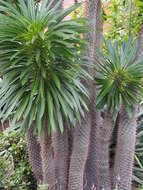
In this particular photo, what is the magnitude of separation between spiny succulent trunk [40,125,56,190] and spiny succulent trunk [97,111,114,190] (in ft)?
1.98

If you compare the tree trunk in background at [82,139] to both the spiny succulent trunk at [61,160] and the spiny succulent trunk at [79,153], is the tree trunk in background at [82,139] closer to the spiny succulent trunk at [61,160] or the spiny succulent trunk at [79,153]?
the spiny succulent trunk at [79,153]

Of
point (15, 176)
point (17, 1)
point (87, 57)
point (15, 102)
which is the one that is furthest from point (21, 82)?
point (15, 176)

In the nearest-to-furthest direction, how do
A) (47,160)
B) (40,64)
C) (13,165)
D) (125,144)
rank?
(40,64), (47,160), (125,144), (13,165)

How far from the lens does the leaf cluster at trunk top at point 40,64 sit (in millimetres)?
2568

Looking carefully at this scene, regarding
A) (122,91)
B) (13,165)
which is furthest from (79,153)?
(13,165)

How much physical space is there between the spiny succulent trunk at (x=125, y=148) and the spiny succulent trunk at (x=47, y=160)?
30.2 inches

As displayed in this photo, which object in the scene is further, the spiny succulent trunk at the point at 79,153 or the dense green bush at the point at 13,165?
the dense green bush at the point at 13,165

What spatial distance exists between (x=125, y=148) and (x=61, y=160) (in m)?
0.80

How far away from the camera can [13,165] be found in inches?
145

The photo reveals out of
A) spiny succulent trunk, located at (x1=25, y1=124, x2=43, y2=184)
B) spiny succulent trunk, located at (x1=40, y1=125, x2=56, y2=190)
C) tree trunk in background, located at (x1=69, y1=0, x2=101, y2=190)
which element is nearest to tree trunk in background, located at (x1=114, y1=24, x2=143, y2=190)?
tree trunk in background, located at (x1=69, y1=0, x2=101, y2=190)

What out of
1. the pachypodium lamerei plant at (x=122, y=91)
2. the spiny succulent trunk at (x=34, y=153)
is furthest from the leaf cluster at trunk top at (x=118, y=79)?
the spiny succulent trunk at (x=34, y=153)

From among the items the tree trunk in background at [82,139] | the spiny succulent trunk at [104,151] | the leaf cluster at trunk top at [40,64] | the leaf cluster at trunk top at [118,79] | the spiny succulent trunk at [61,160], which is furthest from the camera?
the spiny succulent trunk at [61,160]

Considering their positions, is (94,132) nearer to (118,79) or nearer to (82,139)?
(82,139)

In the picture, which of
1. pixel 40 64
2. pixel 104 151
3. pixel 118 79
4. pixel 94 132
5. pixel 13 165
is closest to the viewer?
pixel 40 64
